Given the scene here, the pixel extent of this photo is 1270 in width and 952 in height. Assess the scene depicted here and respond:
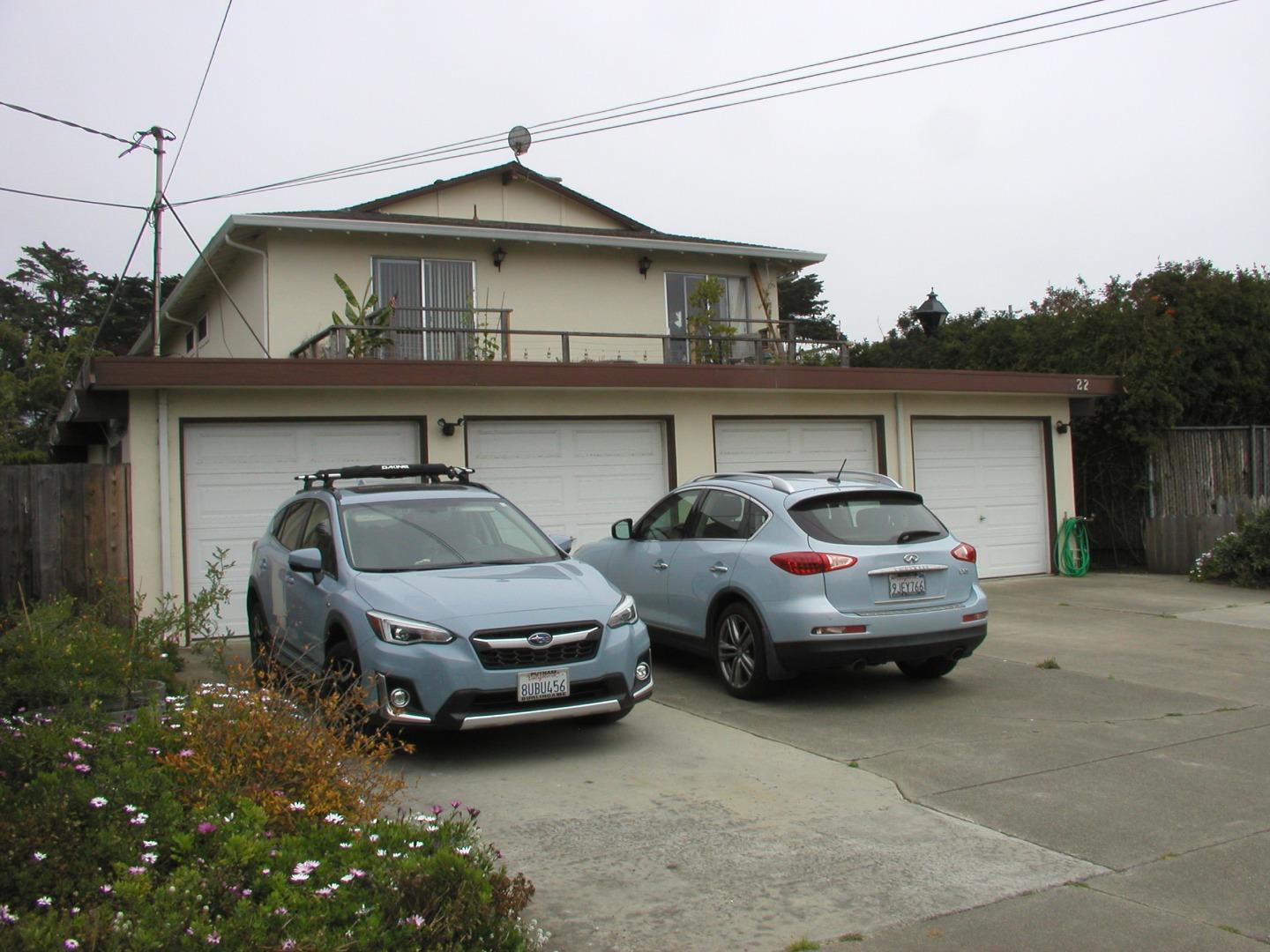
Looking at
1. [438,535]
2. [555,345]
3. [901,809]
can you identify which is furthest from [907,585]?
[555,345]

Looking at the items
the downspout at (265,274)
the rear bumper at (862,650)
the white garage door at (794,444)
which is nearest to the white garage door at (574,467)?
the white garage door at (794,444)

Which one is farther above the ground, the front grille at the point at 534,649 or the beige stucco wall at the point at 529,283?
the beige stucco wall at the point at 529,283

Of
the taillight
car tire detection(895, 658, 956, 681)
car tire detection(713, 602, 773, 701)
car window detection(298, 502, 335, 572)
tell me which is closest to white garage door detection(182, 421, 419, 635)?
car window detection(298, 502, 335, 572)

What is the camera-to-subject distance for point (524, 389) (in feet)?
45.0

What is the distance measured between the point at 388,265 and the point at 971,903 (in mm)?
15988

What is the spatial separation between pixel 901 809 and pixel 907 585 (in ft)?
8.88

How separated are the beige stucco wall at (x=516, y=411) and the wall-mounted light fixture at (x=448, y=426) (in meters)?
0.07

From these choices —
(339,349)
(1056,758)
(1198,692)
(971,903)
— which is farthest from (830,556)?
(339,349)

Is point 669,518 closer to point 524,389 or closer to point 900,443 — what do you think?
point 524,389

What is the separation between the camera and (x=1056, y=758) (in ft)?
22.5

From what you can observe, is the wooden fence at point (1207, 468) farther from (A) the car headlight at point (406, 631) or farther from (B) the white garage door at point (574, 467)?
(A) the car headlight at point (406, 631)

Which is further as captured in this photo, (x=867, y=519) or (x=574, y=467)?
(x=574, y=467)

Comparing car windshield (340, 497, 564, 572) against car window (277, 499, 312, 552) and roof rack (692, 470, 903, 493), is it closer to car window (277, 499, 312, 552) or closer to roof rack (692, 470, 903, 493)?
car window (277, 499, 312, 552)

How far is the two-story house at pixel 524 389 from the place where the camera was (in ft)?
39.9
